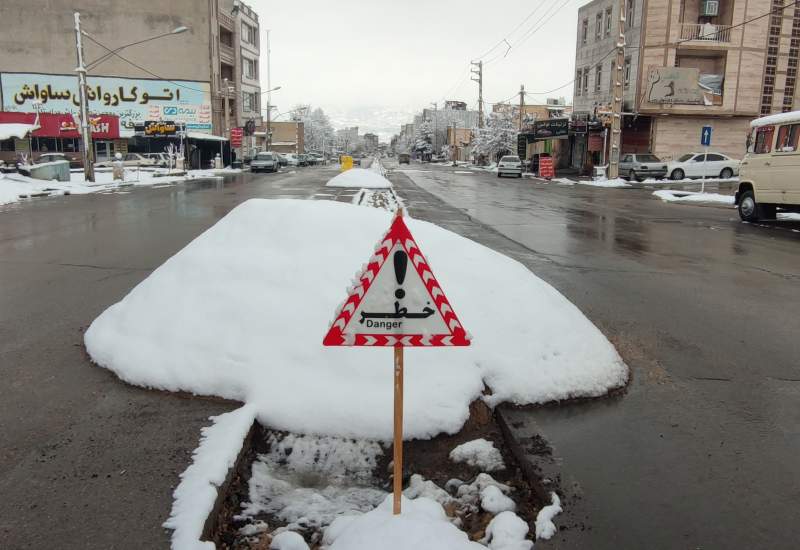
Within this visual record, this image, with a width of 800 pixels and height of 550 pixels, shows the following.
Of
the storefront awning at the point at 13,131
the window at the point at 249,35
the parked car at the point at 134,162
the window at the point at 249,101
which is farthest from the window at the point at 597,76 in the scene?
the window at the point at 249,35

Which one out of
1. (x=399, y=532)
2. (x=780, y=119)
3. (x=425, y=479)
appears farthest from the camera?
(x=780, y=119)

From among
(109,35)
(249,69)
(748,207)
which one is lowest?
(748,207)

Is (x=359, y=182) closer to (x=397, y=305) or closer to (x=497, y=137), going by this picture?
(x=397, y=305)

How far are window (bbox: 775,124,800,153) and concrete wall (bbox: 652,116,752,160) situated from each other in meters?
27.2

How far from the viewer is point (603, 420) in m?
4.45

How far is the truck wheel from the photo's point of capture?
59.0 ft

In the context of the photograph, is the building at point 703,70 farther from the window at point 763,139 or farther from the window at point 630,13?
the window at point 763,139

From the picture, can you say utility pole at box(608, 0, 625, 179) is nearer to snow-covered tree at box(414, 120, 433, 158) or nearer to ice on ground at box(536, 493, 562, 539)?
ice on ground at box(536, 493, 562, 539)

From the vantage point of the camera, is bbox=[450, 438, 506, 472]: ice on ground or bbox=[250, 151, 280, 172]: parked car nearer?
bbox=[450, 438, 506, 472]: ice on ground

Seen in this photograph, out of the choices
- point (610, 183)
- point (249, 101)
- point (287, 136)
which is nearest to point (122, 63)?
point (249, 101)

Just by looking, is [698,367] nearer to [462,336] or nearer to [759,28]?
[462,336]

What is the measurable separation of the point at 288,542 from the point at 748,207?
18.5 m

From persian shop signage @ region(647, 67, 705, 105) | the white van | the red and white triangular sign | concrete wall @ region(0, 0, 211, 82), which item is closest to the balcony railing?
persian shop signage @ region(647, 67, 705, 105)

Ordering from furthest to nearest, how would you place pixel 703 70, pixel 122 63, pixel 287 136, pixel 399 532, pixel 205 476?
pixel 287 136, pixel 122 63, pixel 703 70, pixel 205 476, pixel 399 532
